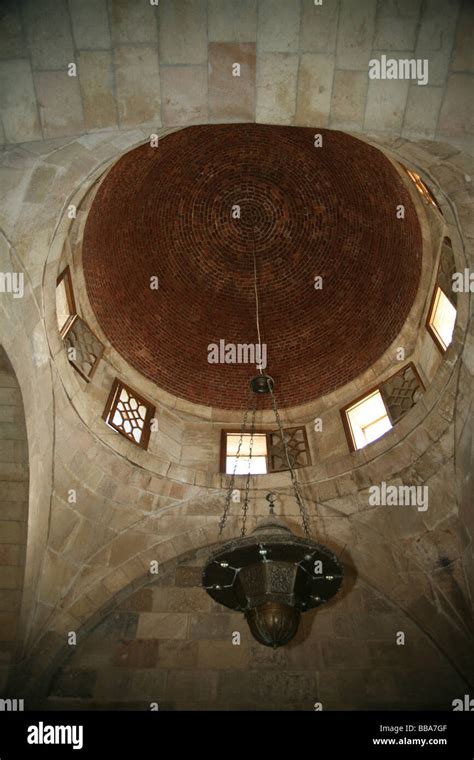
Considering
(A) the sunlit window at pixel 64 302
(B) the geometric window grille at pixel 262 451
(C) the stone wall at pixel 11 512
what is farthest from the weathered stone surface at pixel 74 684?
(A) the sunlit window at pixel 64 302

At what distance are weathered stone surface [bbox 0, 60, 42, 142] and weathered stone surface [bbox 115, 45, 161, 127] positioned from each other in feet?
2.07

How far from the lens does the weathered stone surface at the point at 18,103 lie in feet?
14.7

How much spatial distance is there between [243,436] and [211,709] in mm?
4172

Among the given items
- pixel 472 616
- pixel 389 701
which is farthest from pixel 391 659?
pixel 472 616

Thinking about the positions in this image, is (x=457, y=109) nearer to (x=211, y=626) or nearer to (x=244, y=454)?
(x=244, y=454)

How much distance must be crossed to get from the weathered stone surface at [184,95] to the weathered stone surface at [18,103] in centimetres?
97

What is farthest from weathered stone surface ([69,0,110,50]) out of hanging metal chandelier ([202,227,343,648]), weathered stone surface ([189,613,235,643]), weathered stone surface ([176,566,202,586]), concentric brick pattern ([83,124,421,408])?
weathered stone surface ([189,613,235,643])

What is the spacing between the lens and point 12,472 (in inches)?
290

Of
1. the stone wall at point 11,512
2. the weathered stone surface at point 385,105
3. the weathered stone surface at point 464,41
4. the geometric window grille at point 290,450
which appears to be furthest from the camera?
the geometric window grille at point 290,450

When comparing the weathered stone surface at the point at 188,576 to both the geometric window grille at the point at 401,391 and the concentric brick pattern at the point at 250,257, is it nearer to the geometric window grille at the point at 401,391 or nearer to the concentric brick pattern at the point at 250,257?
the concentric brick pattern at the point at 250,257

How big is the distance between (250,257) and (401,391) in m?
4.06

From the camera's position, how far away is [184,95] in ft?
16.0

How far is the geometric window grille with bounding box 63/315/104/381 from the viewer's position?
9102 millimetres

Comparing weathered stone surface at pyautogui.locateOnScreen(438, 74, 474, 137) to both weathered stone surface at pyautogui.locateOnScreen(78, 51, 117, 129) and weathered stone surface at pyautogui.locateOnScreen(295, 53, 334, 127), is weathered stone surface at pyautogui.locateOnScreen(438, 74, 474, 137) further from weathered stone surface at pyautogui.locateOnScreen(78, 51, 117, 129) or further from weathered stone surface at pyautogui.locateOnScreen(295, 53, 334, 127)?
weathered stone surface at pyautogui.locateOnScreen(78, 51, 117, 129)
